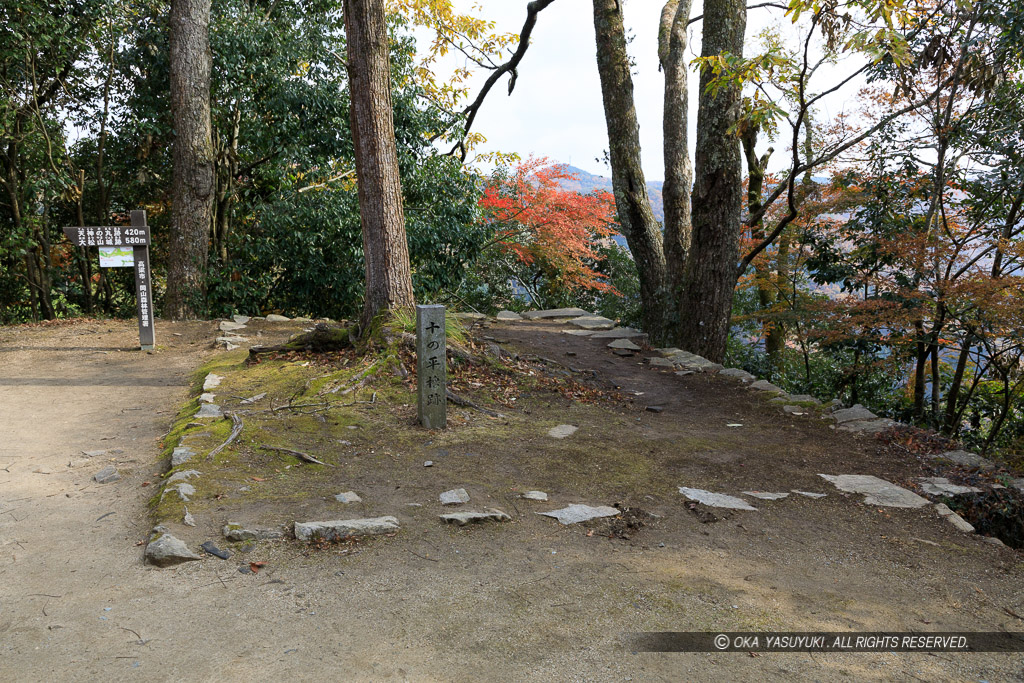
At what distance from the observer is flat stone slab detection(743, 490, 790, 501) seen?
4047 millimetres

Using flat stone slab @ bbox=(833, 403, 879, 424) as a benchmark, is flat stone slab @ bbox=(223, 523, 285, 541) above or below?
below

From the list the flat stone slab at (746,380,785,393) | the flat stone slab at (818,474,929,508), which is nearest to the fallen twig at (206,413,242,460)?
the flat stone slab at (818,474,929,508)

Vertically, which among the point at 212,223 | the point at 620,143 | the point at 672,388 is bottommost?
the point at 672,388

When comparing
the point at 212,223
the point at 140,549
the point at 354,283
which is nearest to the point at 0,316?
the point at 212,223

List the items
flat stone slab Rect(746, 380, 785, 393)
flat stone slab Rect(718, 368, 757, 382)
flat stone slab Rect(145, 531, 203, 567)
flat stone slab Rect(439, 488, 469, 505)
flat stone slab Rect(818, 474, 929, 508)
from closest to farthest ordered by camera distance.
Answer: flat stone slab Rect(145, 531, 203, 567) → flat stone slab Rect(439, 488, 469, 505) → flat stone slab Rect(818, 474, 929, 508) → flat stone slab Rect(746, 380, 785, 393) → flat stone slab Rect(718, 368, 757, 382)

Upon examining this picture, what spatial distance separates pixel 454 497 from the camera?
377 centimetres

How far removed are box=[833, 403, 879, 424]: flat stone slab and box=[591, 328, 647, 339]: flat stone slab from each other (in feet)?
11.2

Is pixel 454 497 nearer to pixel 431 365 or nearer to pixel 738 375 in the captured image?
pixel 431 365

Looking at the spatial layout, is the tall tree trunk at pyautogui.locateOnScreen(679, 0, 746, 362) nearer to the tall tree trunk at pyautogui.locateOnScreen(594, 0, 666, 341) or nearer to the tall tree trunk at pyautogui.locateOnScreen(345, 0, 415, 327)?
the tall tree trunk at pyautogui.locateOnScreen(594, 0, 666, 341)

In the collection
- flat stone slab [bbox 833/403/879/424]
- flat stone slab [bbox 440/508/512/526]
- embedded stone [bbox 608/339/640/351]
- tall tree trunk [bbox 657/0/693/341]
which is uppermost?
tall tree trunk [bbox 657/0/693/341]

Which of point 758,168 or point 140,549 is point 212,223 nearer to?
point 140,549

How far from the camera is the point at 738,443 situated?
5.12 meters

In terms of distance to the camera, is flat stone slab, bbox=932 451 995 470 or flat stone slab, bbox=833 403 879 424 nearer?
flat stone slab, bbox=932 451 995 470

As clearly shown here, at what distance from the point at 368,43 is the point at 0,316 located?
883cm
